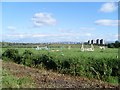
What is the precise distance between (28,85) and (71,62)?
4315 mm

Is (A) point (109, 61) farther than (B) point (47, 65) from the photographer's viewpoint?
No

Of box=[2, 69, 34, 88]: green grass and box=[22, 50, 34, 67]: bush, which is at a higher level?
box=[22, 50, 34, 67]: bush

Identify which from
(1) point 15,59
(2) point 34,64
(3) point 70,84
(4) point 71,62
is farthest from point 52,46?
(3) point 70,84

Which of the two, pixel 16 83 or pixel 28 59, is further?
pixel 28 59

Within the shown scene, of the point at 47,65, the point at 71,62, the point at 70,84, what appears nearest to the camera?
the point at 70,84

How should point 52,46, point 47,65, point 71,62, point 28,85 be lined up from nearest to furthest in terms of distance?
1. point 28,85
2. point 71,62
3. point 47,65
4. point 52,46

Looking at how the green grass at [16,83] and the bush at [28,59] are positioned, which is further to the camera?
the bush at [28,59]

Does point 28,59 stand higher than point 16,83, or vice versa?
point 28,59

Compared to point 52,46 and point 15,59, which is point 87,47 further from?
point 15,59

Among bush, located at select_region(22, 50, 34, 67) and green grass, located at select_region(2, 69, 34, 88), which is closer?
green grass, located at select_region(2, 69, 34, 88)

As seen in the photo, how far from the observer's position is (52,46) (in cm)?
2459

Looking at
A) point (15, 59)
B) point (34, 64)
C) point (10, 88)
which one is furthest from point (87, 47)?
point (10, 88)

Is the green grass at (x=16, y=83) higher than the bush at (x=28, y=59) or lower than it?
lower

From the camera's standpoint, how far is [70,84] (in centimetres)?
952
